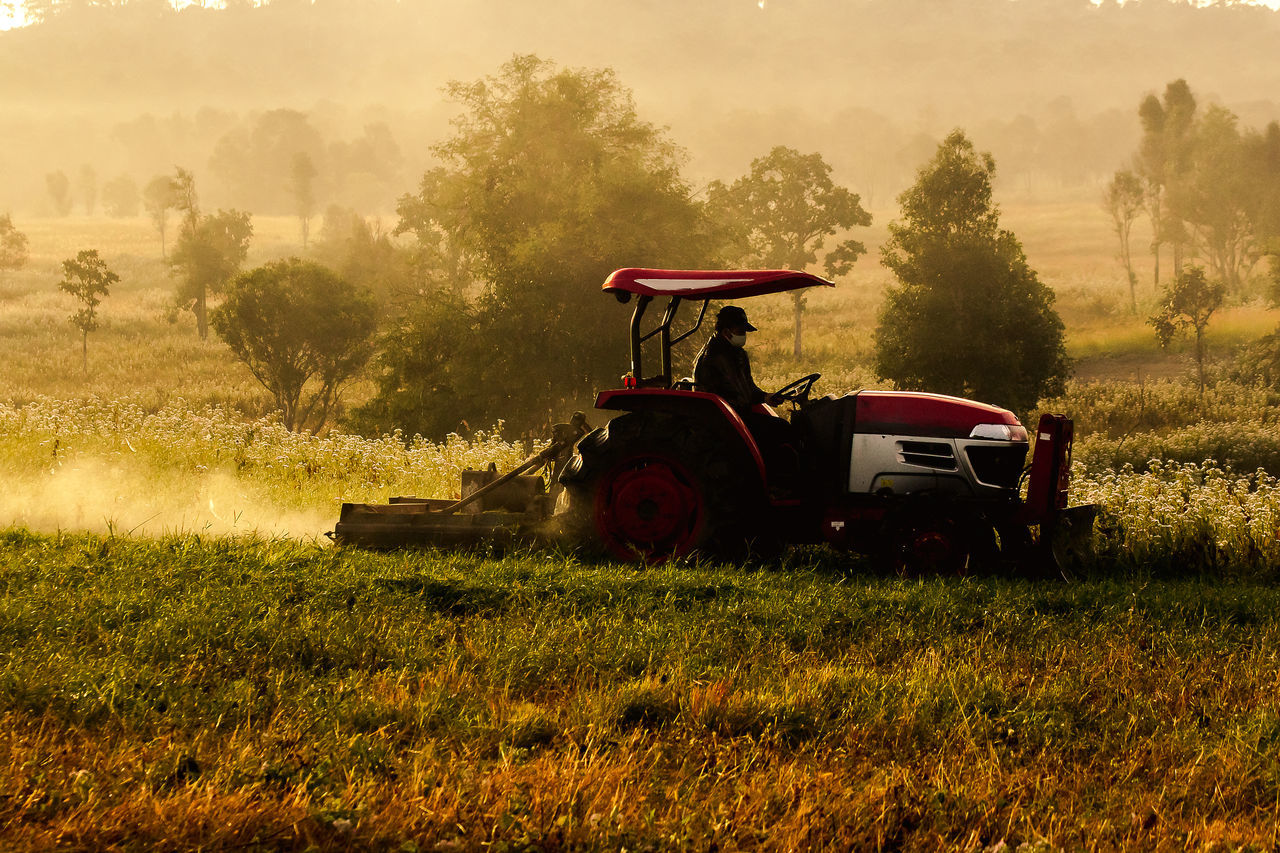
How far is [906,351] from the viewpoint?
102 feet

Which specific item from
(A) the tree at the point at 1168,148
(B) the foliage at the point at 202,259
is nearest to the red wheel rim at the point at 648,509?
(B) the foliage at the point at 202,259

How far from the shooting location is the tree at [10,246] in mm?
71812

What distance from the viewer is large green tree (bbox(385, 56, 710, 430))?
28.4 metres

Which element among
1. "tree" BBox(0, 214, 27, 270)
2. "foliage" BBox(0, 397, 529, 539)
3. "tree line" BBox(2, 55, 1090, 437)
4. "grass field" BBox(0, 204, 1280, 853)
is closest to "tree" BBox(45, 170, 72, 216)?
"tree" BBox(0, 214, 27, 270)

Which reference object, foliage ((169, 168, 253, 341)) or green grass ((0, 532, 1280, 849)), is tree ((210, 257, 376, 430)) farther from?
green grass ((0, 532, 1280, 849))

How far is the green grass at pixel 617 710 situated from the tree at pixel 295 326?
1214 inches

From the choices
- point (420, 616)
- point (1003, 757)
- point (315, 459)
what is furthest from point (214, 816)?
point (315, 459)

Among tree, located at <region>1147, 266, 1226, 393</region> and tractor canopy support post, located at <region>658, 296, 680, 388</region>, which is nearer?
tractor canopy support post, located at <region>658, 296, 680, 388</region>

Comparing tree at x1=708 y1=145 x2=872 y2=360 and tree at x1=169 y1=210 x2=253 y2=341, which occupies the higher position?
tree at x1=708 y1=145 x2=872 y2=360

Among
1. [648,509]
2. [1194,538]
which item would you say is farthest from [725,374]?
[1194,538]

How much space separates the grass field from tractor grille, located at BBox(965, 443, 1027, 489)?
717 mm

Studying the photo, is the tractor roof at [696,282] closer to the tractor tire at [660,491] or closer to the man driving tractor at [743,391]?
the man driving tractor at [743,391]

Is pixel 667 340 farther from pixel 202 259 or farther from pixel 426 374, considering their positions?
pixel 202 259

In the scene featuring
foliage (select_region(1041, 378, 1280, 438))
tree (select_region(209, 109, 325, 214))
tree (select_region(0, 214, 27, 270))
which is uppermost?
tree (select_region(209, 109, 325, 214))
